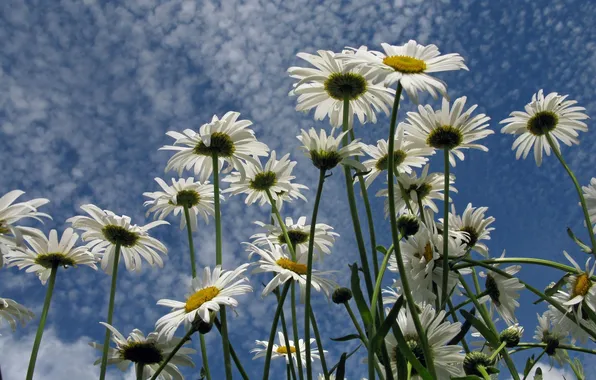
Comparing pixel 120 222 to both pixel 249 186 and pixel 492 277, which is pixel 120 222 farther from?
pixel 492 277

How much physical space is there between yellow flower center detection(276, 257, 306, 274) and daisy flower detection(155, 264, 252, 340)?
0.73 ft

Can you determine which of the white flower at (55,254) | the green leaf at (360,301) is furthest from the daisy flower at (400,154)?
the white flower at (55,254)

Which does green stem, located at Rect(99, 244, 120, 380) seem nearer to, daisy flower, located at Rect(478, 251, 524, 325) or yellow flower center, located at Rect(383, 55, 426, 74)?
yellow flower center, located at Rect(383, 55, 426, 74)

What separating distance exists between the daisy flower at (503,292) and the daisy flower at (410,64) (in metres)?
0.89

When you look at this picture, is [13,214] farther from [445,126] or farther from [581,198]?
[581,198]

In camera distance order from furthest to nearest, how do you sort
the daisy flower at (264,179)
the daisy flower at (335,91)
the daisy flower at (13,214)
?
the daisy flower at (264,179), the daisy flower at (335,91), the daisy flower at (13,214)

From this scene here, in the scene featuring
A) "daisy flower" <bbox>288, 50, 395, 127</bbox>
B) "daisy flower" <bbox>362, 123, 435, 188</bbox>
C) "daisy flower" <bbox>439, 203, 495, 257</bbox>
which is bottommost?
"daisy flower" <bbox>439, 203, 495, 257</bbox>

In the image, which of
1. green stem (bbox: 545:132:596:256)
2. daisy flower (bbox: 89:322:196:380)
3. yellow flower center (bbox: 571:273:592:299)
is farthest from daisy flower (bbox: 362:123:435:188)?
daisy flower (bbox: 89:322:196:380)

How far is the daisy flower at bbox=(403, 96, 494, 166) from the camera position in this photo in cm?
308

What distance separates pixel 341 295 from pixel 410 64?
1.00 m

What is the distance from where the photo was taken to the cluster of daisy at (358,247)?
7.54 ft

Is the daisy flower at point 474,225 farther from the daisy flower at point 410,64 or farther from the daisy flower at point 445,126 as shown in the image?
the daisy flower at point 410,64

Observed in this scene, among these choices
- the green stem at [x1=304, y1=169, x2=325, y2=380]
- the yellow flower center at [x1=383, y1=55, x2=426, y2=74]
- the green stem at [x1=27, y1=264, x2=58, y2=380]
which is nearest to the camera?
the green stem at [x1=304, y1=169, x2=325, y2=380]

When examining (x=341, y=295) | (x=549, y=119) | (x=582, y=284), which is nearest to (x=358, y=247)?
(x=341, y=295)
